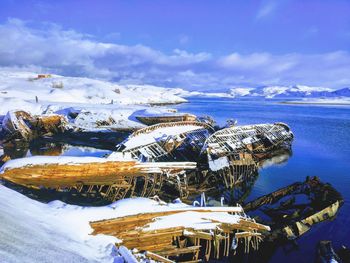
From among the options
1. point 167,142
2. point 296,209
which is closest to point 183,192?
point 296,209

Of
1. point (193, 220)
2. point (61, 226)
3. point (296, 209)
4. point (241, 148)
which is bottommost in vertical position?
point (296, 209)

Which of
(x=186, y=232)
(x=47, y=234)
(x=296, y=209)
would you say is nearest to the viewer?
(x=47, y=234)

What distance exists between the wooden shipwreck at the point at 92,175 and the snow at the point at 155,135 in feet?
13.2

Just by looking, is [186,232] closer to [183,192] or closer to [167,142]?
[183,192]

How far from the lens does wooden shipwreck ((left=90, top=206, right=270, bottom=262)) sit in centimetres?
926

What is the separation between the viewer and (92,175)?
576 inches

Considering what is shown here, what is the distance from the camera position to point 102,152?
27.0m

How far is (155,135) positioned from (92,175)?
27.8 feet

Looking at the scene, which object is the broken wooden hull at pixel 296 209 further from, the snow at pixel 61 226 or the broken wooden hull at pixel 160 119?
the broken wooden hull at pixel 160 119

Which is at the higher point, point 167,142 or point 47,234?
point 47,234

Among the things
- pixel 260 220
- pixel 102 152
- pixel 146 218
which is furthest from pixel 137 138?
pixel 146 218

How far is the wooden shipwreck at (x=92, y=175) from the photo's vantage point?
527 inches

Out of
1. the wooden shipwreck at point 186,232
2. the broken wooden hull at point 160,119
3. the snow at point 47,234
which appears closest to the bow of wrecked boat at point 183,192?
the wooden shipwreck at point 186,232

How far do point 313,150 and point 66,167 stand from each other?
75.6 feet
